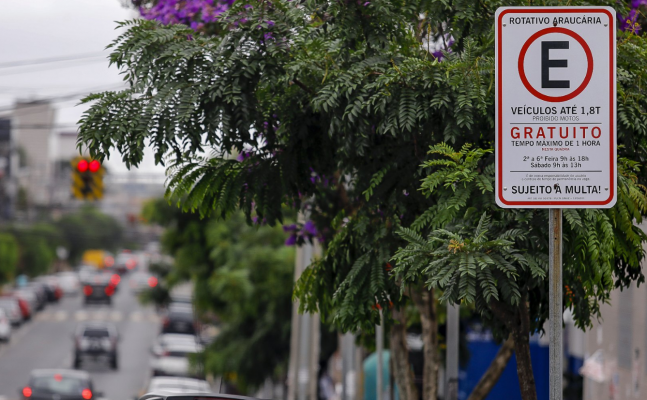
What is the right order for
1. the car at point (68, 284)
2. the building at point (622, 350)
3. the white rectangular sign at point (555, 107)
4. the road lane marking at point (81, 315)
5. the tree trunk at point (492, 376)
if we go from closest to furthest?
the white rectangular sign at point (555, 107)
the tree trunk at point (492, 376)
the building at point (622, 350)
the road lane marking at point (81, 315)
the car at point (68, 284)

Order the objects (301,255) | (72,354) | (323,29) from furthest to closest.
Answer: (72,354)
(301,255)
(323,29)

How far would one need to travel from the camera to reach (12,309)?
46.7 meters

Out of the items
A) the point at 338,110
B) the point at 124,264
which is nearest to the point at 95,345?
the point at 338,110

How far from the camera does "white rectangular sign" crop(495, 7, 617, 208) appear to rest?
3742mm

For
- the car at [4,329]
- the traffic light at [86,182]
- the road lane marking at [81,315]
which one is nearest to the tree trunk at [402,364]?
the traffic light at [86,182]

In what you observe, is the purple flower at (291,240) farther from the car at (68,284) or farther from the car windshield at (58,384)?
the car at (68,284)

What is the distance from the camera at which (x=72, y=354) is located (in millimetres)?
39656

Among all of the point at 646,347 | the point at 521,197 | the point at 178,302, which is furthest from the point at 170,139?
the point at 178,302

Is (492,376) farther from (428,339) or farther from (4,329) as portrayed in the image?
(4,329)

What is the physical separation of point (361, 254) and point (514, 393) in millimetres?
10746

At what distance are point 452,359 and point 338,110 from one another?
4496 mm

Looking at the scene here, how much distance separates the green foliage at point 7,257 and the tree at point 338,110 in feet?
196

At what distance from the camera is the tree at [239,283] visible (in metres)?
19.5

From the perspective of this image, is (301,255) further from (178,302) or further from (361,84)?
(178,302)
